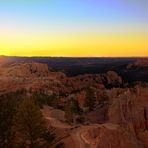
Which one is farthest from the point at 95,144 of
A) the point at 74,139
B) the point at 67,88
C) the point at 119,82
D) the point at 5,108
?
the point at 119,82

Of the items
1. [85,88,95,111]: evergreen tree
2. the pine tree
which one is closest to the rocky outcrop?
the pine tree

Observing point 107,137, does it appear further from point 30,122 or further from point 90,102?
point 90,102

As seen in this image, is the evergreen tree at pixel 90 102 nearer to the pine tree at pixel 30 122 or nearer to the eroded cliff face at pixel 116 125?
the eroded cliff face at pixel 116 125

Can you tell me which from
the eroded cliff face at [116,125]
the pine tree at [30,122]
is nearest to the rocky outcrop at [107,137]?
the eroded cliff face at [116,125]

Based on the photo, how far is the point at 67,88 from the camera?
151 meters

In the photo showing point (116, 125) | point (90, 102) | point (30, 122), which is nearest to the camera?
point (30, 122)

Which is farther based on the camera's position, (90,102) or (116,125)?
(90,102)

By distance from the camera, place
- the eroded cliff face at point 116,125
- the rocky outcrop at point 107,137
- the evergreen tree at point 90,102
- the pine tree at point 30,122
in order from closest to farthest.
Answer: the pine tree at point 30,122 < the rocky outcrop at point 107,137 < the eroded cliff face at point 116,125 < the evergreen tree at point 90,102

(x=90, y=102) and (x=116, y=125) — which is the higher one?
(x=116, y=125)

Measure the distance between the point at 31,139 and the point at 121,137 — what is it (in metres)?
11.9

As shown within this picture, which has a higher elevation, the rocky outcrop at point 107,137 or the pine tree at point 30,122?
the pine tree at point 30,122

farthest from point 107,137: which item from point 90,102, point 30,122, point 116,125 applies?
point 90,102

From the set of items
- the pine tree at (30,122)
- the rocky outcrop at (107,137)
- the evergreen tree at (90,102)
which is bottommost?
the evergreen tree at (90,102)

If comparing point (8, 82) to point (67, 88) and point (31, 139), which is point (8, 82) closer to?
point (67, 88)
